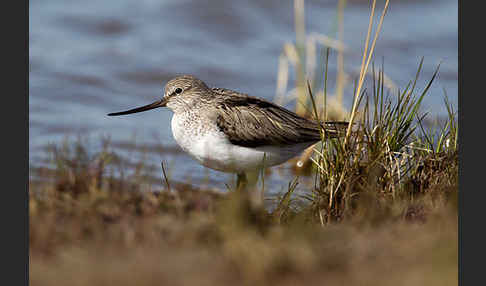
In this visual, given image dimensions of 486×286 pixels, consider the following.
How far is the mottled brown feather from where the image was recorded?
6062 mm

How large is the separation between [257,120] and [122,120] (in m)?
4.60

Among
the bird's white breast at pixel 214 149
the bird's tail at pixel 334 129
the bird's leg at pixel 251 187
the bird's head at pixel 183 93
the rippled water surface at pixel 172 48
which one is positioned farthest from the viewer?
the rippled water surface at pixel 172 48

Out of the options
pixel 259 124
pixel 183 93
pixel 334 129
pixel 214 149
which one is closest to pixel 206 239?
pixel 214 149

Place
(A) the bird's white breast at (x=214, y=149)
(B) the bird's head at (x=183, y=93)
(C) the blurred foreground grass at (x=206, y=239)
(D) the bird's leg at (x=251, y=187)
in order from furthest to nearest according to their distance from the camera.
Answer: (B) the bird's head at (x=183, y=93) → (A) the bird's white breast at (x=214, y=149) → (D) the bird's leg at (x=251, y=187) → (C) the blurred foreground grass at (x=206, y=239)

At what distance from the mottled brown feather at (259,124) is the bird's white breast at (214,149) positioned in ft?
0.28

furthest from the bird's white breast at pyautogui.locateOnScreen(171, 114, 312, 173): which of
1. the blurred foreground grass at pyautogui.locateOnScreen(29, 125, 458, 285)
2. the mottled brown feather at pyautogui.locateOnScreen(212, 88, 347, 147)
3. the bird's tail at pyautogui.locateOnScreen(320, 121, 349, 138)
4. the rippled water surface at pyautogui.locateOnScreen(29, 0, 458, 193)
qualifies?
the rippled water surface at pyautogui.locateOnScreen(29, 0, 458, 193)

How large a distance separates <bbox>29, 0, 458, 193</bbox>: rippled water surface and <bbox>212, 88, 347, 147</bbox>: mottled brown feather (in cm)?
372

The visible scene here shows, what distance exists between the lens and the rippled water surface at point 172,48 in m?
11.0

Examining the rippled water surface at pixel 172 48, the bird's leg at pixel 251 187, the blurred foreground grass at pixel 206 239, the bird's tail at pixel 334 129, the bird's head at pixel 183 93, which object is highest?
the rippled water surface at pixel 172 48

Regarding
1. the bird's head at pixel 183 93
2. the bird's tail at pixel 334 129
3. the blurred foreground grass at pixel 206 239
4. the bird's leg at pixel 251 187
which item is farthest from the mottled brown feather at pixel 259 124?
the blurred foreground grass at pixel 206 239

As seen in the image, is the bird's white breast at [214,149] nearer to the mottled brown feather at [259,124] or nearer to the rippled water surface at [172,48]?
the mottled brown feather at [259,124]

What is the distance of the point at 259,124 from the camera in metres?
6.23

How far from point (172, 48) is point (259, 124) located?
280 inches

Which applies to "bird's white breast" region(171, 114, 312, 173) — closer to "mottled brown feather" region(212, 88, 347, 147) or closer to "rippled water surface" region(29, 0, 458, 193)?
"mottled brown feather" region(212, 88, 347, 147)
